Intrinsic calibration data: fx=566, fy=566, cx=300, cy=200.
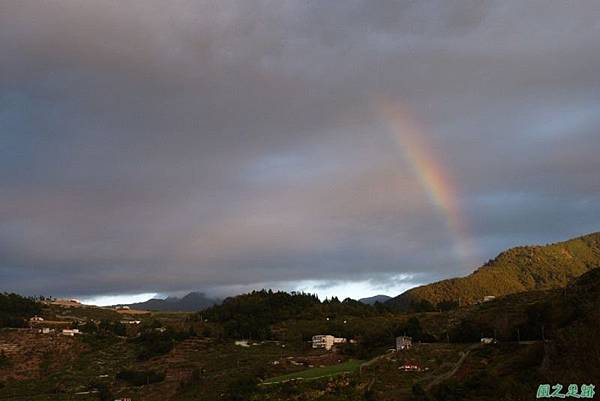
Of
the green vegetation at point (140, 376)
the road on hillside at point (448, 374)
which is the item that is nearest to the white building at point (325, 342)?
the green vegetation at point (140, 376)

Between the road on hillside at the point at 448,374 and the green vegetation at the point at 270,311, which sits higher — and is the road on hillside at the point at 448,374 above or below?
below

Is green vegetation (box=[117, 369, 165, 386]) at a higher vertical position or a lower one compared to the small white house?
lower

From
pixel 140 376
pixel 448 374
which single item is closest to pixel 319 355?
pixel 140 376

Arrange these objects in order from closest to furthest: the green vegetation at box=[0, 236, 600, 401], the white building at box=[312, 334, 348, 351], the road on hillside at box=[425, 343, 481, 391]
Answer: the green vegetation at box=[0, 236, 600, 401] < the road on hillside at box=[425, 343, 481, 391] < the white building at box=[312, 334, 348, 351]

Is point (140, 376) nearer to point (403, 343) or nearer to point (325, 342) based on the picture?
point (325, 342)

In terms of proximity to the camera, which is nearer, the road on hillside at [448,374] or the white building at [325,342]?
the road on hillside at [448,374]

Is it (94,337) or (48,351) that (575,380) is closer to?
(48,351)

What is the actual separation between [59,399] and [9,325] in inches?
3336

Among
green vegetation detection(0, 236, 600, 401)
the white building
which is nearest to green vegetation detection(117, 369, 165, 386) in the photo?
green vegetation detection(0, 236, 600, 401)

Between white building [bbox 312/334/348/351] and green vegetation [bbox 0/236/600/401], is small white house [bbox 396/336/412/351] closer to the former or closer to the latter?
green vegetation [bbox 0/236/600/401]

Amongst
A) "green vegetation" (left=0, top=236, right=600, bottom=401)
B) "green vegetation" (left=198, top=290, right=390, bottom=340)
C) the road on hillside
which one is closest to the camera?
"green vegetation" (left=0, top=236, right=600, bottom=401)

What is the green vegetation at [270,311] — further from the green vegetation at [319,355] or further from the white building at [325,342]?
the white building at [325,342]

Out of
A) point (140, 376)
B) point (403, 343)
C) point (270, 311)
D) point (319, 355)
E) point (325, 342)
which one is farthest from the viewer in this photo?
point (270, 311)

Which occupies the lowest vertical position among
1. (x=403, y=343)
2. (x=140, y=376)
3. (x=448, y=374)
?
(x=140, y=376)
